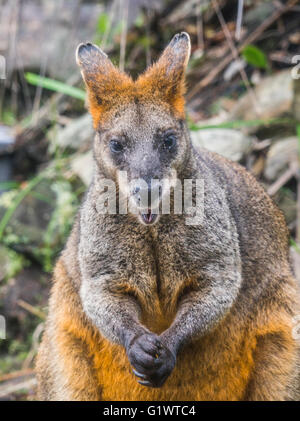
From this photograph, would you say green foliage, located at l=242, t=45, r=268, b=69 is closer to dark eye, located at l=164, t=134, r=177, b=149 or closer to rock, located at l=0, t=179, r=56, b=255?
rock, located at l=0, t=179, r=56, b=255

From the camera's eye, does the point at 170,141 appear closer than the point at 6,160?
Yes

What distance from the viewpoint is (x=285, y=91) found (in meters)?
7.39

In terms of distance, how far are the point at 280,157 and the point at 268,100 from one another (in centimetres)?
98

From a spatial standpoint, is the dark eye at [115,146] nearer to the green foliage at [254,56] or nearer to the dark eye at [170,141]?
the dark eye at [170,141]

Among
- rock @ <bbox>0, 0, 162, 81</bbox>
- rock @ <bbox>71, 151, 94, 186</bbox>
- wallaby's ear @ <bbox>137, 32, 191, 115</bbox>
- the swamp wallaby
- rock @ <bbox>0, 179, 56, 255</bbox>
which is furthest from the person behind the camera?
rock @ <bbox>0, 0, 162, 81</bbox>

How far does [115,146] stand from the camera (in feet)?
13.5

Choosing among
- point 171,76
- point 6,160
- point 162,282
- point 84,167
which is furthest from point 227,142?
point 6,160

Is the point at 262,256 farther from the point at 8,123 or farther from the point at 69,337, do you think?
the point at 8,123

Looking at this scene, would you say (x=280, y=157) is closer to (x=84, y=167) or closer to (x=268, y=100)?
(x=268, y=100)

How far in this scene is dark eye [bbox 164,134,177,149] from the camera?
13.4ft

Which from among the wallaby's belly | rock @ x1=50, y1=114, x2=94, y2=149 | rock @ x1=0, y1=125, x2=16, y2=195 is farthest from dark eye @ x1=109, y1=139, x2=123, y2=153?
rock @ x1=0, y1=125, x2=16, y2=195

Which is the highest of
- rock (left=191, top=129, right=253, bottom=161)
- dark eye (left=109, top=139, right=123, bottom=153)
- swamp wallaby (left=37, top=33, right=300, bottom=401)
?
rock (left=191, top=129, right=253, bottom=161)

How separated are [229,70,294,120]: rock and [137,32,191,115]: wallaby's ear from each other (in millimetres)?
3125

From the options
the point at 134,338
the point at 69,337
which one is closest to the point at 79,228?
the point at 69,337
